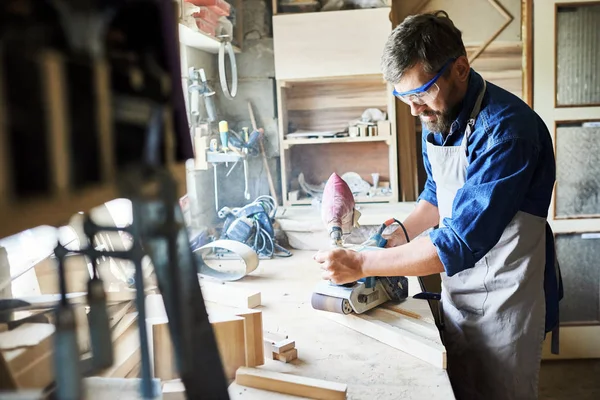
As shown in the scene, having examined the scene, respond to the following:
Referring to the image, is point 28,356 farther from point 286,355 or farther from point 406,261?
point 406,261

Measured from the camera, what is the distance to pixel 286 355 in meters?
1.48

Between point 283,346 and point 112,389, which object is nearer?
point 112,389

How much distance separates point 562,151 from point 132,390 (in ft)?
8.35

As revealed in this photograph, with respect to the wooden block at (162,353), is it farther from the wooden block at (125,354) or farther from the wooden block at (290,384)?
the wooden block at (290,384)

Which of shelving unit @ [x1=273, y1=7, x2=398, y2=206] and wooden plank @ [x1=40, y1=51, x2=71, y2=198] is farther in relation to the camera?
shelving unit @ [x1=273, y1=7, x2=398, y2=206]

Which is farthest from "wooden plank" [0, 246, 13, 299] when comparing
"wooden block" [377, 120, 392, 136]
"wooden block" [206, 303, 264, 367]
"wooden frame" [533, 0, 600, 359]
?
"wooden frame" [533, 0, 600, 359]

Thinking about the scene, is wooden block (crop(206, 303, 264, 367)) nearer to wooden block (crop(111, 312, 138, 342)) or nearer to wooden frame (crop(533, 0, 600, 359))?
wooden block (crop(111, 312, 138, 342))

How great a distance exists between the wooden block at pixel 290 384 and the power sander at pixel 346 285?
41 cm

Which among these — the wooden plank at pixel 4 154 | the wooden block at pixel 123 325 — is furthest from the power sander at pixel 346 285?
the wooden plank at pixel 4 154

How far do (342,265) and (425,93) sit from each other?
1.67 ft

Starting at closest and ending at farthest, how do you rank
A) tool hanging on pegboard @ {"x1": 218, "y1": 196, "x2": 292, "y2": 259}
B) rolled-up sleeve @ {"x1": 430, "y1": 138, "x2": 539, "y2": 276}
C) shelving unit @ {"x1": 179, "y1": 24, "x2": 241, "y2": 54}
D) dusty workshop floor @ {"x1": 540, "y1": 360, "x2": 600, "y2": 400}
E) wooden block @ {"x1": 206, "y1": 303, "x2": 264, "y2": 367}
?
wooden block @ {"x1": 206, "y1": 303, "x2": 264, "y2": 367} < rolled-up sleeve @ {"x1": 430, "y1": 138, "x2": 539, "y2": 276} < shelving unit @ {"x1": 179, "y1": 24, "x2": 241, "y2": 54} < tool hanging on pegboard @ {"x1": 218, "y1": 196, "x2": 292, "y2": 259} < dusty workshop floor @ {"x1": 540, "y1": 360, "x2": 600, "y2": 400}

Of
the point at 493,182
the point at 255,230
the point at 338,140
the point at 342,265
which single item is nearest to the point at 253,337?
the point at 342,265

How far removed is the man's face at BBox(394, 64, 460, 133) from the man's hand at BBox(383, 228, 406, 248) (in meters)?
0.39

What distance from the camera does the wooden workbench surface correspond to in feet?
4.36
